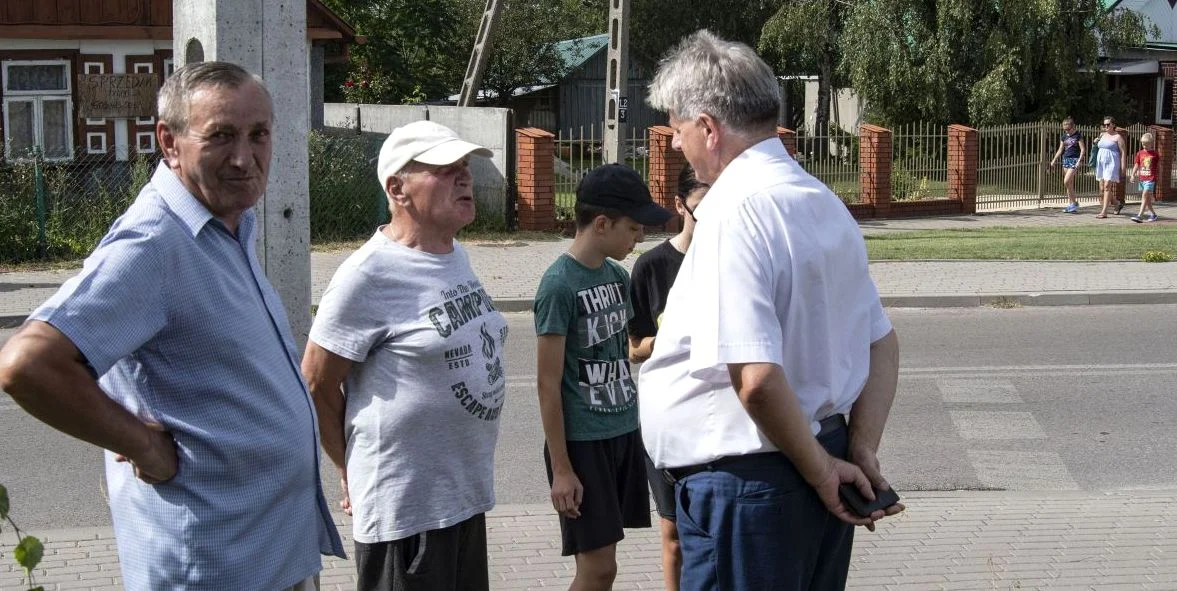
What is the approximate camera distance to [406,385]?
338cm

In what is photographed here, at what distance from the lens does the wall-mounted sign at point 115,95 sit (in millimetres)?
19094

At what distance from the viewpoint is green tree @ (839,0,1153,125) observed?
91.7ft

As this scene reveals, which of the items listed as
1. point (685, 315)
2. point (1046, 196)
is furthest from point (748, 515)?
point (1046, 196)

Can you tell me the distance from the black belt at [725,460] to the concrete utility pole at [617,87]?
15808mm

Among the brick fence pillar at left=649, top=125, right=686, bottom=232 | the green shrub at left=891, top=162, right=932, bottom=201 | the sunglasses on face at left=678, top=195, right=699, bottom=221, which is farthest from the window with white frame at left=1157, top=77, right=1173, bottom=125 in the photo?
the sunglasses on face at left=678, top=195, right=699, bottom=221

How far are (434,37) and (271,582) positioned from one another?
32779 mm

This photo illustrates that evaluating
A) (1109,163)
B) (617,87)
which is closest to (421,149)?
(617,87)

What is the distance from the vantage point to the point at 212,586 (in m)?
2.65

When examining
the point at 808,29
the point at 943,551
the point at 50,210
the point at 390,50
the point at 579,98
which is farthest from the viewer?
the point at 579,98

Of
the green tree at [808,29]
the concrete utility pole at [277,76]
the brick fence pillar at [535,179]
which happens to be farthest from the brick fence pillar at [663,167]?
the concrete utility pole at [277,76]

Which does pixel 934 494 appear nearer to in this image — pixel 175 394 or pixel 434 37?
pixel 175 394

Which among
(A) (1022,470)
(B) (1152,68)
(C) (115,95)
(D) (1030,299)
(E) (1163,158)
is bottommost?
(A) (1022,470)

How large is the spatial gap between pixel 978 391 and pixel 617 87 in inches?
433

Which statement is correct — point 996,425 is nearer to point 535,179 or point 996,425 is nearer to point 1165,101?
point 535,179
